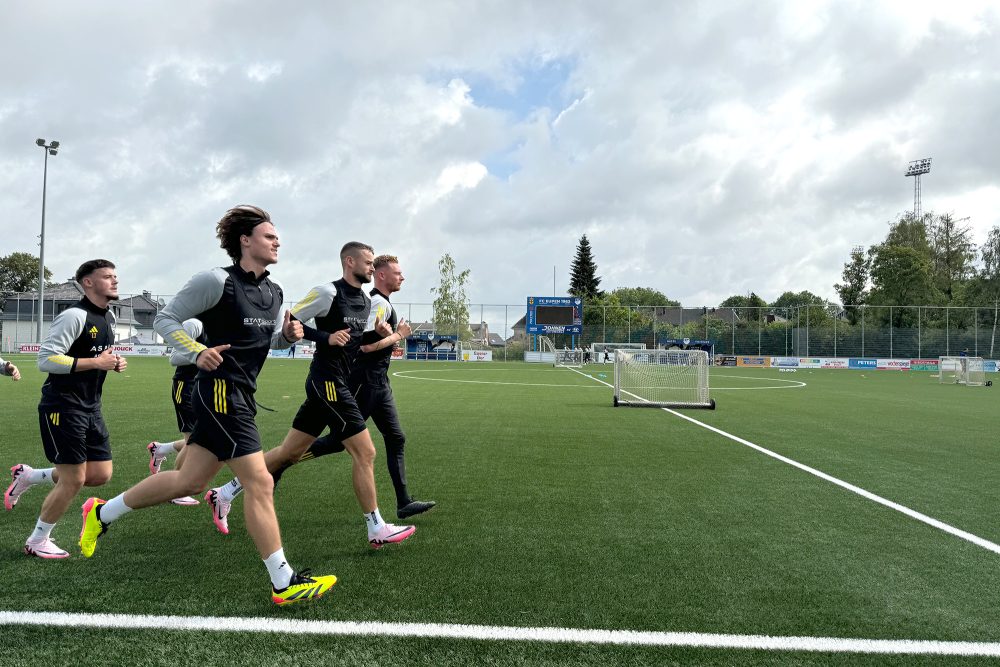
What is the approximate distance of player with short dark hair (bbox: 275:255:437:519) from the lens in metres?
5.01

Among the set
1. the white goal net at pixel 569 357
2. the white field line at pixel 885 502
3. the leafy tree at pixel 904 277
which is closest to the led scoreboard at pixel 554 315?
the white goal net at pixel 569 357

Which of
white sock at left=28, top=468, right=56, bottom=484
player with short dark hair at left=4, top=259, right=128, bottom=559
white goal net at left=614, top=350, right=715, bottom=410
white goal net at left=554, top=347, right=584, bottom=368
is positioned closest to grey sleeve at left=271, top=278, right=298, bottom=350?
player with short dark hair at left=4, top=259, right=128, bottom=559

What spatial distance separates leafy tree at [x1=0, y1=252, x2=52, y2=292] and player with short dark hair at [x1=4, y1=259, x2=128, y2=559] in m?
95.4

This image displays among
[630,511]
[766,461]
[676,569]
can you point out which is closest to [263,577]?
[676,569]

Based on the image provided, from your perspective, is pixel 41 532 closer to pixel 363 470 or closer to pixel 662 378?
pixel 363 470

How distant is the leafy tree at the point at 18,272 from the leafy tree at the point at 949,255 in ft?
337

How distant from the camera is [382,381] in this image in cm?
516

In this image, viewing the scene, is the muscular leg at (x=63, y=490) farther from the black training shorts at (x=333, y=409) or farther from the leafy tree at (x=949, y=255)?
the leafy tree at (x=949, y=255)

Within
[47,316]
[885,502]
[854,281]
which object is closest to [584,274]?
[854,281]

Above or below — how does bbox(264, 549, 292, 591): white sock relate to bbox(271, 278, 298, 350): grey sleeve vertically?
below

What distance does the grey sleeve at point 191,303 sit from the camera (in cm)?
344

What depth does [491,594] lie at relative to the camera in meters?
3.55

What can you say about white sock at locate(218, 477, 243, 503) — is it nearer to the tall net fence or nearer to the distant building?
the tall net fence

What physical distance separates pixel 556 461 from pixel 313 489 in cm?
289
